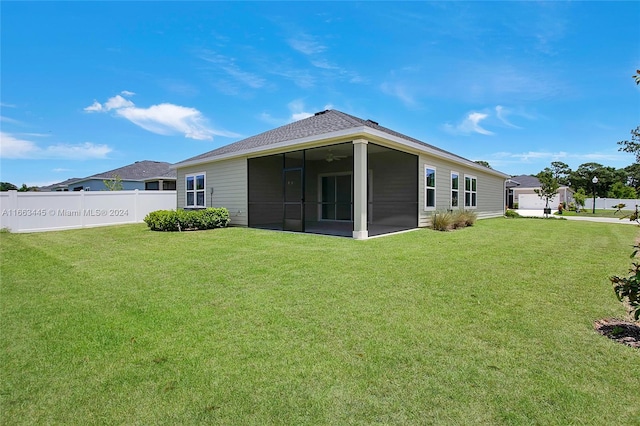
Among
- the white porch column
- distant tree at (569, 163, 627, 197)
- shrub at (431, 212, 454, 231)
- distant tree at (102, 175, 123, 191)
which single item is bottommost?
shrub at (431, 212, 454, 231)

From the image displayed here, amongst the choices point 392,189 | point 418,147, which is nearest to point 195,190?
point 392,189

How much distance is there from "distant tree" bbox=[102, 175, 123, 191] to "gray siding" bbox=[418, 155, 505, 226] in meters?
21.8

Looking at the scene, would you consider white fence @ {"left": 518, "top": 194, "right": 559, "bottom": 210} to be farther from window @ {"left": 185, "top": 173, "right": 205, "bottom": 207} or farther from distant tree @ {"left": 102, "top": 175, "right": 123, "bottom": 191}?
distant tree @ {"left": 102, "top": 175, "right": 123, "bottom": 191}

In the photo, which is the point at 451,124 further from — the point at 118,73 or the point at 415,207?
the point at 118,73

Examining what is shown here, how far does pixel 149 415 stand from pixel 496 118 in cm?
2353

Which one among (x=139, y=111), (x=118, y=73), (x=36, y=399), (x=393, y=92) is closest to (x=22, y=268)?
(x=36, y=399)

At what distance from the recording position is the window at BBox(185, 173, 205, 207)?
1460 cm

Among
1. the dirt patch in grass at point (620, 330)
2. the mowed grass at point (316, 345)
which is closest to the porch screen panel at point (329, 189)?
the mowed grass at point (316, 345)

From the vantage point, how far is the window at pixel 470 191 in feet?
50.8

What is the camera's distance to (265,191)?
1349 centimetres

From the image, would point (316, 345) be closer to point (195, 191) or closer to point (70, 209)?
point (195, 191)

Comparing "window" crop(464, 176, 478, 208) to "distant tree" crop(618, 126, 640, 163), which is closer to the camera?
"window" crop(464, 176, 478, 208)

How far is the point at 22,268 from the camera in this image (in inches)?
238

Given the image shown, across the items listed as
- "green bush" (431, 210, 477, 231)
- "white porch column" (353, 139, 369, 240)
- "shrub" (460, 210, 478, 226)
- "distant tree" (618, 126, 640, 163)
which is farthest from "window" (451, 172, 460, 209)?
"distant tree" (618, 126, 640, 163)
